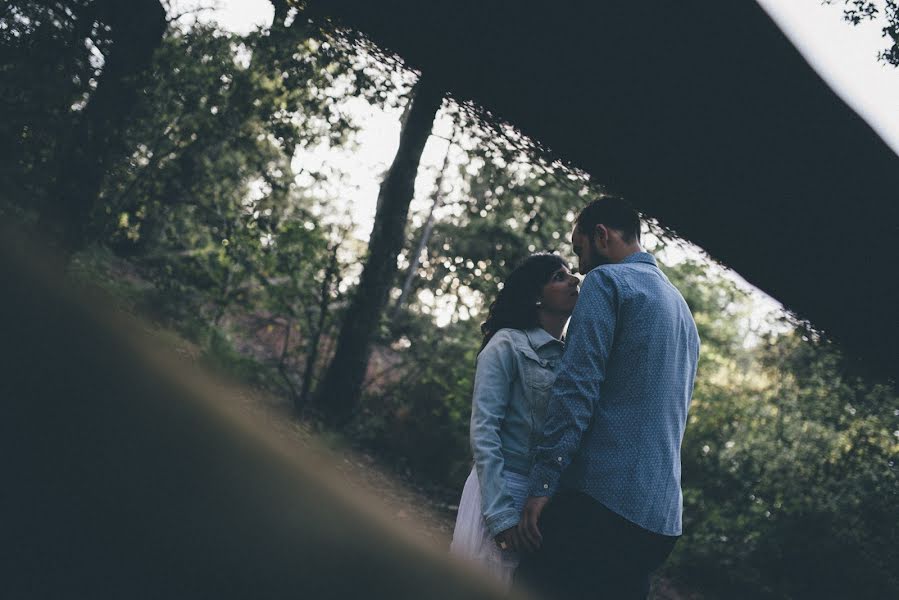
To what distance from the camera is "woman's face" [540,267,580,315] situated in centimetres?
254

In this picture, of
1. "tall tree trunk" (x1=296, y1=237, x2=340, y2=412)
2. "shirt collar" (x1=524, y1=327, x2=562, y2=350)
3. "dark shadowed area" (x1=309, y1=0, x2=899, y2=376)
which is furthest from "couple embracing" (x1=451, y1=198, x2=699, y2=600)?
"tall tree trunk" (x1=296, y1=237, x2=340, y2=412)

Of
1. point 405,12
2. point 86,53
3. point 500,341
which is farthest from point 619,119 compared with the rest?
point 86,53

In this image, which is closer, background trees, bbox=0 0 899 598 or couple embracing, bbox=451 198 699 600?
couple embracing, bbox=451 198 699 600

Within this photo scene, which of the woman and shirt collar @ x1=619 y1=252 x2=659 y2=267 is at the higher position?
shirt collar @ x1=619 y1=252 x2=659 y2=267

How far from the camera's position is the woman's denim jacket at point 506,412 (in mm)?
1993

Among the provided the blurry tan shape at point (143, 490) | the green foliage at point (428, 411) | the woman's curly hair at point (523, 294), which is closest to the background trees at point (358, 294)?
the green foliage at point (428, 411)

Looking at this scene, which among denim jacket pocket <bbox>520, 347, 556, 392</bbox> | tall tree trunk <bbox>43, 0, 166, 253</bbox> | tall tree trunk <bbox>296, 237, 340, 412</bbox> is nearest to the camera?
denim jacket pocket <bbox>520, 347, 556, 392</bbox>

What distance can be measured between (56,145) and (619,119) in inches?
195

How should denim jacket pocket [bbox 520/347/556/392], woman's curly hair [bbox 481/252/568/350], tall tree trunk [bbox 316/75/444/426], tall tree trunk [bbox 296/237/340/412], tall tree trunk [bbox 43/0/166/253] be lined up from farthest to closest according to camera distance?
tall tree trunk [bbox 316/75/444/426]
tall tree trunk [bbox 296/237/340/412]
tall tree trunk [bbox 43/0/166/253]
woman's curly hair [bbox 481/252/568/350]
denim jacket pocket [bbox 520/347/556/392]

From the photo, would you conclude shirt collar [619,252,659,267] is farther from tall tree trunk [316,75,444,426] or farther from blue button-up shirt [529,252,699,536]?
tall tree trunk [316,75,444,426]

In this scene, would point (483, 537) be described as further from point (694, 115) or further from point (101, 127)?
point (101, 127)

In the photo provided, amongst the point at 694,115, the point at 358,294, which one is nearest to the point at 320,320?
the point at 358,294

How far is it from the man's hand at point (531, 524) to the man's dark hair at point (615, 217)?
3.53ft

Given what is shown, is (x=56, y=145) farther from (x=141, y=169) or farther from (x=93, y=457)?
(x=93, y=457)
